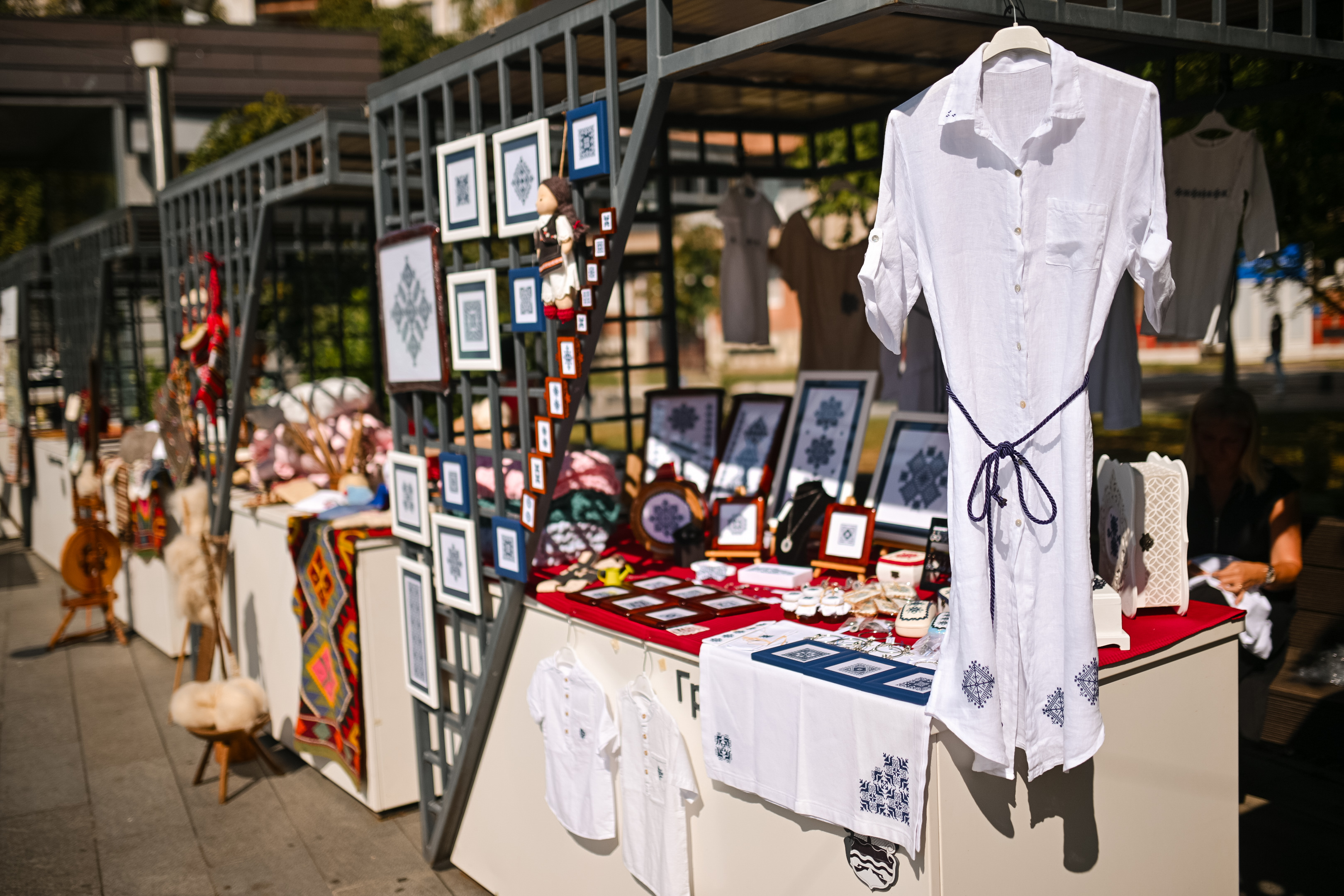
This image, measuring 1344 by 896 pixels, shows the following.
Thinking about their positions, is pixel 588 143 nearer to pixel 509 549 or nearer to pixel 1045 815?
pixel 509 549

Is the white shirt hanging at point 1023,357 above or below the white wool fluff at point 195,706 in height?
above

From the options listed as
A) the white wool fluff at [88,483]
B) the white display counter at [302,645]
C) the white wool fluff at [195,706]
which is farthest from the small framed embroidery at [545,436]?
the white wool fluff at [88,483]

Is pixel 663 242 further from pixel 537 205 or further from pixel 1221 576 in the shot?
pixel 1221 576

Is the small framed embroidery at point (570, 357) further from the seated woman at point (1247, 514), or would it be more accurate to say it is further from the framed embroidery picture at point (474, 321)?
the seated woman at point (1247, 514)

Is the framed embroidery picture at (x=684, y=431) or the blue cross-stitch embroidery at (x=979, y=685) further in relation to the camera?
the framed embroidery picture at (x=684, y=431)

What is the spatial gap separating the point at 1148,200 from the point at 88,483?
7743 mm

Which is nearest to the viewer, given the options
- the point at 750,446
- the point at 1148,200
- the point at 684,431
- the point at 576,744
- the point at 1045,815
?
the point at 1148,200

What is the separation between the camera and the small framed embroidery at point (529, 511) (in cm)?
363

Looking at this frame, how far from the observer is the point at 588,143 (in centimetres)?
328

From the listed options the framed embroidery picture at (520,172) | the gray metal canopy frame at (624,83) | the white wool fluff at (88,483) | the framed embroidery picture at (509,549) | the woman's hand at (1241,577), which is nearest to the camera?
the gray metal canopy frame at (624,83)

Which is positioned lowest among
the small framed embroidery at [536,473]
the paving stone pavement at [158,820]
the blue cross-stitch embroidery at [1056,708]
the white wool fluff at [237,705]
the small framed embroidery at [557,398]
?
the paving stone pavement at [158,820]

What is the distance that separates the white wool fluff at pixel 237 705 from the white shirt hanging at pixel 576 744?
205 centimetres

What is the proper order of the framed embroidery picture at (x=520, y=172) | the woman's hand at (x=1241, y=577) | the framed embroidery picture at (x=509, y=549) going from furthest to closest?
the woman's hand at (x=1241, y=577)
the framed embroidery picture at (x=509, y=549)
the framed embroidery picture at (x=520, y=172)

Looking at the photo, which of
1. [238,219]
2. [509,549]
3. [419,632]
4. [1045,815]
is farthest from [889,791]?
[238,219]
